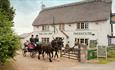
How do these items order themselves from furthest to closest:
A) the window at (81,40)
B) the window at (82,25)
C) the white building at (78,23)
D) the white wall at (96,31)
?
the window at (82,25) → the window at (81,40) → the white building at (78,23) → the white wall at (96,31)

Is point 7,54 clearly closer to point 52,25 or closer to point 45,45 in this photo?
point 45,45

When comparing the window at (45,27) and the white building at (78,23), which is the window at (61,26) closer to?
the white building at (78,23)

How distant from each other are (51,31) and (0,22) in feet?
91.8

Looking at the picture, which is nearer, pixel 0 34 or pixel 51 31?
pixel 0 34

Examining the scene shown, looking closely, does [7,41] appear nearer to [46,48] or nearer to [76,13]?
[46,48]

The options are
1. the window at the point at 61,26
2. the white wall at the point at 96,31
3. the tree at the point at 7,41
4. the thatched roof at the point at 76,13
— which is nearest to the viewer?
the tree at the point at 7,41

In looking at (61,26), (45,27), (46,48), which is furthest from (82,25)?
(46,48)

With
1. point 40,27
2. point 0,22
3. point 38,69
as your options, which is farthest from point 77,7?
point 0,22

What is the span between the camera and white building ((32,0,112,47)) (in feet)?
112

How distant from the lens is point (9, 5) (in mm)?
18469

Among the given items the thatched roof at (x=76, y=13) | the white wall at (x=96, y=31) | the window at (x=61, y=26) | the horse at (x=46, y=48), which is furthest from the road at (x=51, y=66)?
the window at (x=61, y=26)

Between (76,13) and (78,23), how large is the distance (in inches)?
113

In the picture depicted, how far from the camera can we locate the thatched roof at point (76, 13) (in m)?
35.2

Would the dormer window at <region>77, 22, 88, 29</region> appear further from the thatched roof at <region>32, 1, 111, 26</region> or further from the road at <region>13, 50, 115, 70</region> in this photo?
the road at <region>13, 50, 115, 70</region>
